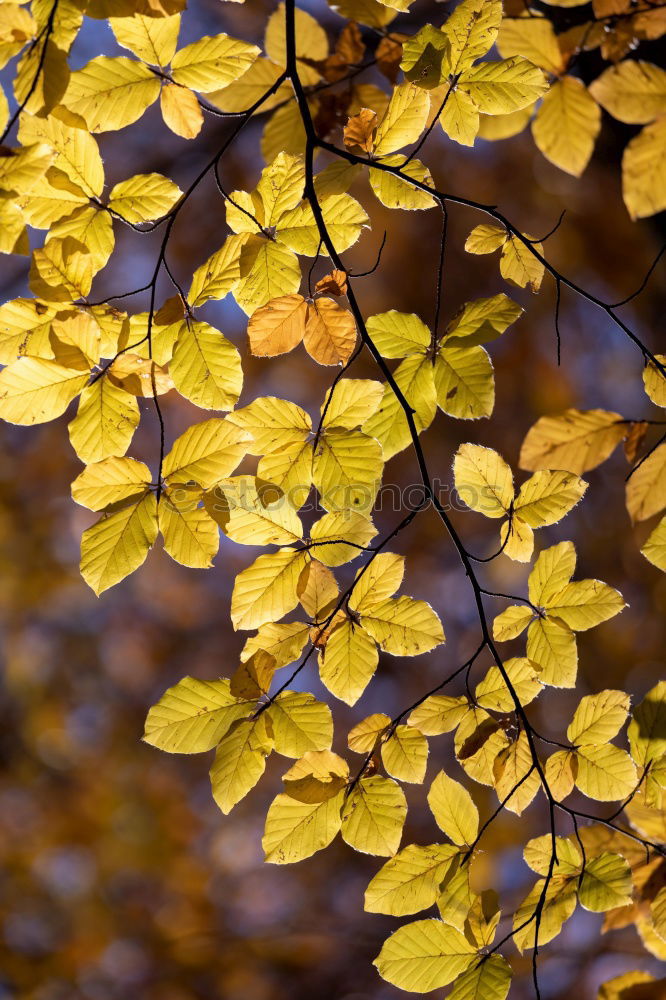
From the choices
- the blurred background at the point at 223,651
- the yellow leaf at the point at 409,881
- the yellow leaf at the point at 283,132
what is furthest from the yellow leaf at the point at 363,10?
the blurred background at the point at 223,651

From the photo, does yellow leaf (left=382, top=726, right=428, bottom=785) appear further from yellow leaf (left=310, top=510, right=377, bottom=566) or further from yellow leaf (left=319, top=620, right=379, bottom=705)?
yellow leaf (left=310, top=510, right=377, bottom=566)

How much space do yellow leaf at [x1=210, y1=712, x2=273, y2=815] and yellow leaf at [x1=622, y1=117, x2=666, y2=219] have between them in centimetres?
82

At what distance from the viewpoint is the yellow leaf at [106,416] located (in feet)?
3.21

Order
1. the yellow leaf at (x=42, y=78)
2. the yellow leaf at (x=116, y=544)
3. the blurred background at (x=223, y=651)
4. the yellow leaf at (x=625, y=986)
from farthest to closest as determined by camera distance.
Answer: the blurred background at (x=223, y=651)
the yellow leaf at (x=625, y=986)
the yellow leaf at (x=116, y=544)
the yellow leaf at (x=42, y=78)

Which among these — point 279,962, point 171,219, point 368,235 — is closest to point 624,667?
point 279,962

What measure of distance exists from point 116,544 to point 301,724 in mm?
342

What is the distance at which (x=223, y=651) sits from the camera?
272 inches

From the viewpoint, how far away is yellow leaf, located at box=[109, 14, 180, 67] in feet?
3.11

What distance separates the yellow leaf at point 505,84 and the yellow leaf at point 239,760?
91 centimetres

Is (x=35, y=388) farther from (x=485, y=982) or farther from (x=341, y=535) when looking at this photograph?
(x=485, y=982)

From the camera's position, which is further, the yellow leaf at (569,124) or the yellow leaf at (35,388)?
the yellow leaf at (569,124)

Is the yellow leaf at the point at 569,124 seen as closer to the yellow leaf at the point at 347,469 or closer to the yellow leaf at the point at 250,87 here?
the yellow leaf at the point at 250,87

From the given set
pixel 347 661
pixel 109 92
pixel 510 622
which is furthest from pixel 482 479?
pixel 109 92

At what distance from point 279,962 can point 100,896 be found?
5.07 ft
